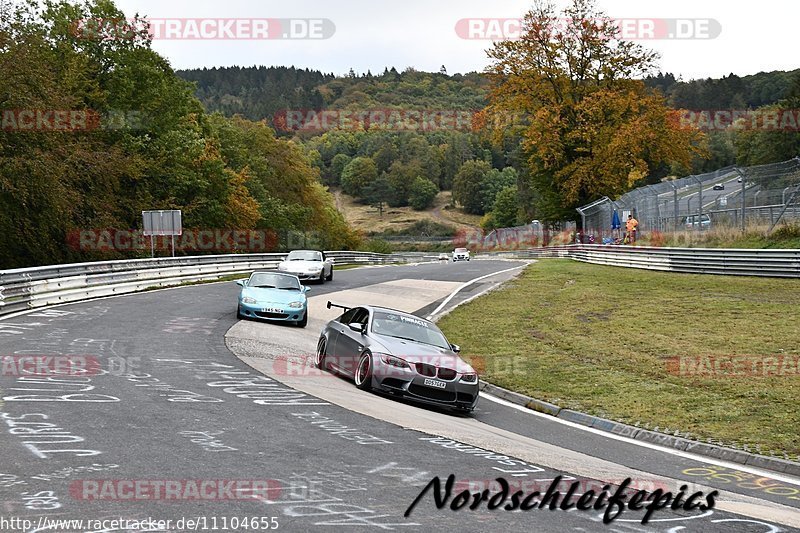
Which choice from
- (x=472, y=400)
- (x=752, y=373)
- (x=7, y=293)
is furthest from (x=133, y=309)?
(x=752, y=373)

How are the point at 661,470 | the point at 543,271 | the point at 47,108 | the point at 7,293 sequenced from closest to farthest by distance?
the point at 661,470 → the point at 7,293 → the point at 47,108 → the point at 543,271

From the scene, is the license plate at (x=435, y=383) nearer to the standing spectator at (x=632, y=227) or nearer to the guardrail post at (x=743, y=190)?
the guardrail post at (x=743, y=190)

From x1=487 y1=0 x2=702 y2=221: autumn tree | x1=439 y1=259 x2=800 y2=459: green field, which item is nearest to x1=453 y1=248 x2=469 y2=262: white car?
x1=487 y1=0 x2=702 y2=221: autumn tree

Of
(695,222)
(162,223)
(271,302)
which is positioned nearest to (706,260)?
(695,222)

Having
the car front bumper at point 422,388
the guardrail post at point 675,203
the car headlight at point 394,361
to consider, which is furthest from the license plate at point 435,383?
the guardrail post at point 675,203

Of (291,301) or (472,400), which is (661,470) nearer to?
(472,400)

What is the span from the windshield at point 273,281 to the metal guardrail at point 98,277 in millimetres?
5613

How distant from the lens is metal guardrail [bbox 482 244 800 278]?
26.1 m

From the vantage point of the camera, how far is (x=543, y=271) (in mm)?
39406

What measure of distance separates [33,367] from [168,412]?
4.13 meters

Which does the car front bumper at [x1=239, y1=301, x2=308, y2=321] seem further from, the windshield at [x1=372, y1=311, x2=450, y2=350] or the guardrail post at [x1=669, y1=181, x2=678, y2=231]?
the guardrail post at [x1=669, y1=181, x2=678, y2=231]

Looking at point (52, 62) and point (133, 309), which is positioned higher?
point (52, 62)

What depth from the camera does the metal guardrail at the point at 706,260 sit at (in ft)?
85.7

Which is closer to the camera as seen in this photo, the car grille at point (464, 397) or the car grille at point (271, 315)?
the car grille at point (464, 397)
